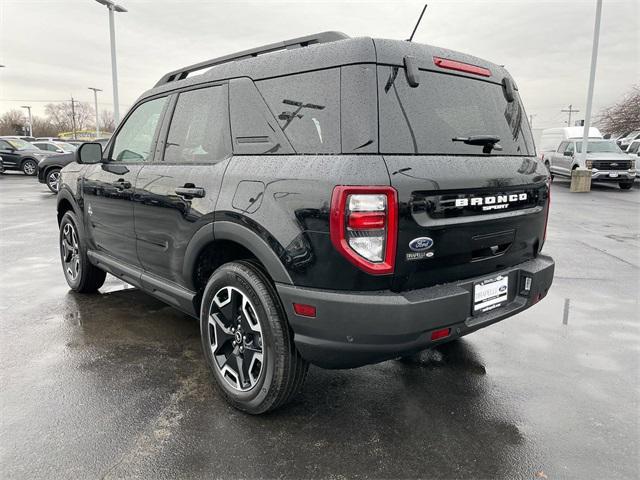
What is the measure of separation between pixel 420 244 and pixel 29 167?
2443cm

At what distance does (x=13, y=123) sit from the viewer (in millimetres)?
82500

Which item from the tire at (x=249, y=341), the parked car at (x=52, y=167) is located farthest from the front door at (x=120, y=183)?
the parked car at (x=52, y=167)

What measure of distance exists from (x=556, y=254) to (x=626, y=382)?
424cm

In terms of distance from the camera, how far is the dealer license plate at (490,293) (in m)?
2.49

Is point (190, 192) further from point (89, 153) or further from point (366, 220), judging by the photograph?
point (89, 153)

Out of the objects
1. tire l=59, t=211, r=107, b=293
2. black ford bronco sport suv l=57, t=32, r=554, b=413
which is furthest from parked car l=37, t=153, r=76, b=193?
black ford bronco sport suv l=57, t=32, r=554, b=413

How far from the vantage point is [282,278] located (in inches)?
92.4

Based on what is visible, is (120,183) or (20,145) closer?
(120,183)

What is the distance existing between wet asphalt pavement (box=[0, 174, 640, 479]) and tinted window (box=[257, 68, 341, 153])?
4.92 ft

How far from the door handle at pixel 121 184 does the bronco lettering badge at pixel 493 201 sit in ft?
8.17

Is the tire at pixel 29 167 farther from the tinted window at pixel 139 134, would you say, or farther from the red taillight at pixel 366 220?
the red taillight at pixel 366 220

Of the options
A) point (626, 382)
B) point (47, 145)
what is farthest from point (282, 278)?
point (47, 145)

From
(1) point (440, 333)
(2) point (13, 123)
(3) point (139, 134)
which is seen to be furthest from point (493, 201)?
(2) point (13, 123)

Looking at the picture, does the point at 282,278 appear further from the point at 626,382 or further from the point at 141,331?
the point at 626,382
